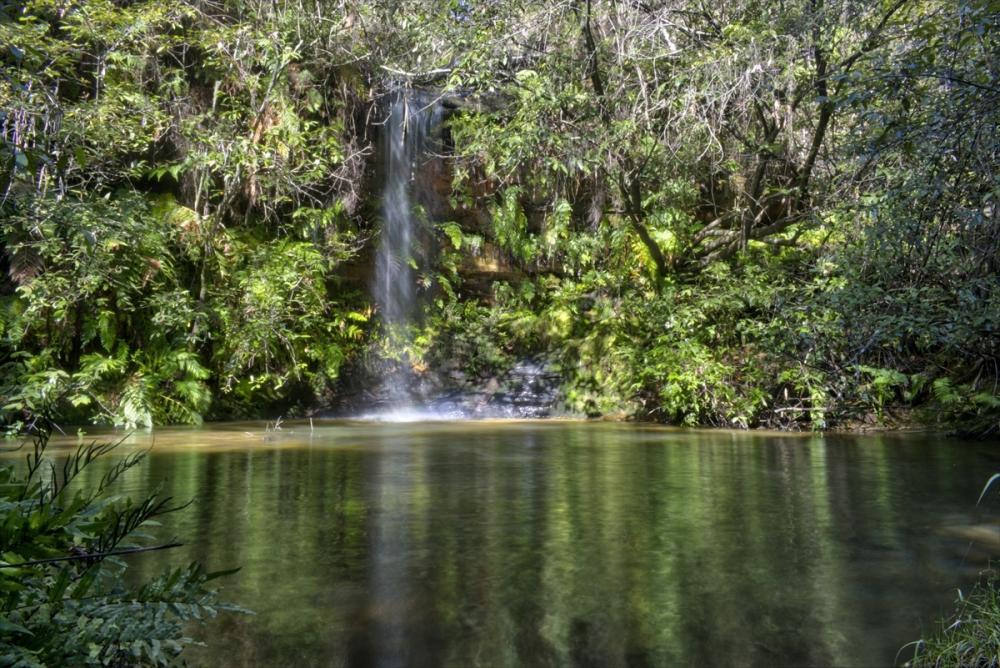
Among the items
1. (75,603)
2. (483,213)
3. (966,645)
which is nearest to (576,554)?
(966,645)

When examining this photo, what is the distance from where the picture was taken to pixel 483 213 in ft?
51.1

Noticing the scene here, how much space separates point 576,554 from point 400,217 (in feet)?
38.1

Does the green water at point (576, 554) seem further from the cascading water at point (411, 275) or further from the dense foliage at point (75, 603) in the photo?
the cascading water at point (411, 275)

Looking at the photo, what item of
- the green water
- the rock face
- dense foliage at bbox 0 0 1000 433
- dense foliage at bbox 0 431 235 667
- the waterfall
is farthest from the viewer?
the waterfall

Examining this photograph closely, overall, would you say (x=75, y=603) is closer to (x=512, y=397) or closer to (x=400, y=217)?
(x=512, y=397)

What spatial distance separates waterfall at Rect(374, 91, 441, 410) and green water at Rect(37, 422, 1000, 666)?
289 inches

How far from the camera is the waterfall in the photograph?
14.4m

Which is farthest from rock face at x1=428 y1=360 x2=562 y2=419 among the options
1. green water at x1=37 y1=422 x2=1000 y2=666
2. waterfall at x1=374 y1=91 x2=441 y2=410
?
green water at x1=37 y1=422 x2=1000 y2=666

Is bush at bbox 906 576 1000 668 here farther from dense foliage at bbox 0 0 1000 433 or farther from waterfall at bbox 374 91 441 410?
waterfall at bbox 374 91 441 410

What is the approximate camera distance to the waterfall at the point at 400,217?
47.1ft

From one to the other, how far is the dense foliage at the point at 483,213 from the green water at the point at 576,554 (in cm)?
237

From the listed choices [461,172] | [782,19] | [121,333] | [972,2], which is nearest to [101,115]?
[121,333]

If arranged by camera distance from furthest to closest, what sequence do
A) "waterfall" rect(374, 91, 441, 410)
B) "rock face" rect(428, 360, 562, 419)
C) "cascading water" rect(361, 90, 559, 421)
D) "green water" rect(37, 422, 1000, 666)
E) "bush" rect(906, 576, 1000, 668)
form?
"waterfall" rect(374, 91, 441, 410), "cascading water" rect(361, 90, 559, 421), "rock face" rect(428, 360, 562, 419), "green water" rect(37, 422, 1000, 666), "bush" rect(906, 576, 1000, 668)


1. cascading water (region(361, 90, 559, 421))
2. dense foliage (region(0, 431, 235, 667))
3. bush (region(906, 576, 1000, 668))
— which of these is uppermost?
cascading water (region(361, 90, 559, 421))
